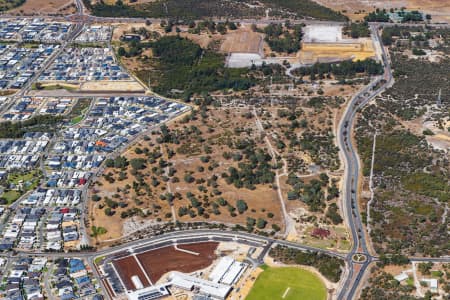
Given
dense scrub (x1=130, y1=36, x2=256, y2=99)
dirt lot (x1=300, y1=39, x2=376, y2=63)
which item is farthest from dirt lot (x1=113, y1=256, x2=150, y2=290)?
dirt lot (x1=300, y1=39, x2=376, y2=63)

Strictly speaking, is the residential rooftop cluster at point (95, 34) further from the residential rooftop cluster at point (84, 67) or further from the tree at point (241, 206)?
the tree at point (241, 206)

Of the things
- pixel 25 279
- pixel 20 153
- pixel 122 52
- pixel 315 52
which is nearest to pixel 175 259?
pixel 25 279

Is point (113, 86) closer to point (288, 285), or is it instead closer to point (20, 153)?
point (20, 153)

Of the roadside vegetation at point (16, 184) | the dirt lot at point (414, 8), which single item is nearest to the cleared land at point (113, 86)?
the roadside vegetation at point (16, 184)

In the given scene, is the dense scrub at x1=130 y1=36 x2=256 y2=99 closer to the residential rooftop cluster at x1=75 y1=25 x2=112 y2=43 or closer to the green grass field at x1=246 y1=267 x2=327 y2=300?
the residential rooftop cluster at x1=75 y1=25 x2=112 y2=43

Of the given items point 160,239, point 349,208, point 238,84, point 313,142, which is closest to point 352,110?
point 313,142

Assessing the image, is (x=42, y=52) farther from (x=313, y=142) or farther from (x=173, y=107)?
(x=313, y=142)

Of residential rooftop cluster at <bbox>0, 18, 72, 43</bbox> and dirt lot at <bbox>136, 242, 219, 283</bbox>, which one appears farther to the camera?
residential rooftop cluster at <bbox>0, 18, 72, 43</bbox>
